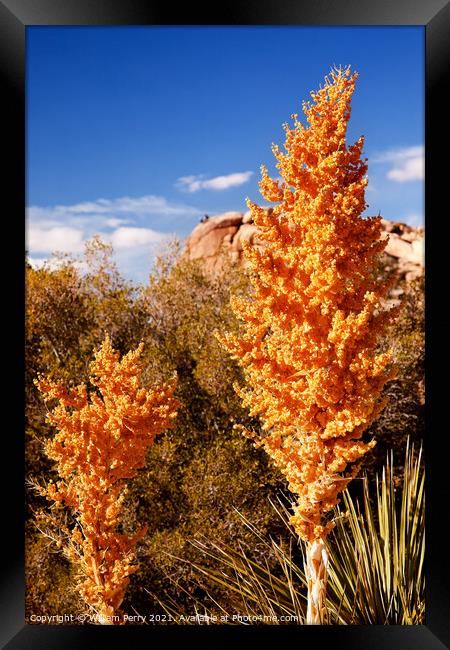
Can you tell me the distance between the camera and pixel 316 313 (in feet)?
8.15

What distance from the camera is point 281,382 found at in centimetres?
251

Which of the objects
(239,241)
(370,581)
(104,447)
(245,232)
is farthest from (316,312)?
(239,241)

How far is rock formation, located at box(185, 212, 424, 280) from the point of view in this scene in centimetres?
404

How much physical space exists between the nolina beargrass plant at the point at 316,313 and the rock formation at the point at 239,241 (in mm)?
1263

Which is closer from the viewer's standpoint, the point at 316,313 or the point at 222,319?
the point at 316,313

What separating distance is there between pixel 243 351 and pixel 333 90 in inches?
51.3

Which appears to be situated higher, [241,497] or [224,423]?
[224,423]

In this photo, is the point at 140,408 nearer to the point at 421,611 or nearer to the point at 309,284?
the point at 309,284

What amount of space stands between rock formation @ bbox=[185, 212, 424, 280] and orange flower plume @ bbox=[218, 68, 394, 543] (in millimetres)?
1272

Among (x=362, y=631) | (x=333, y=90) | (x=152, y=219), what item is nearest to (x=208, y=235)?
(x=152, y=219)
